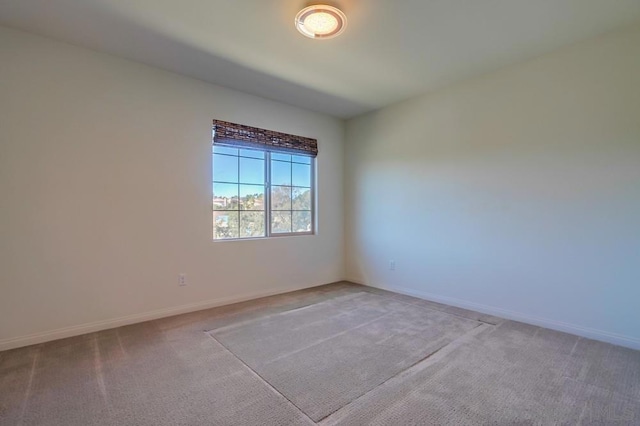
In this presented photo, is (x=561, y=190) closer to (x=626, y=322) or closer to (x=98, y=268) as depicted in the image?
(x=626, y=322)

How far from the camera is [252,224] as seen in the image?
398 cm

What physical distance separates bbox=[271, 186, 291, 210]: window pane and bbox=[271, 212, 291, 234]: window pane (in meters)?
0.08

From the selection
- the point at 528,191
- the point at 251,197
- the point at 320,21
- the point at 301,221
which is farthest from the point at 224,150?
the point at 528,191

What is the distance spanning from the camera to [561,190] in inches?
112

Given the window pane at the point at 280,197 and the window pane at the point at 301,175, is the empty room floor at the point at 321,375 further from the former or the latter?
the window pane at the point at 301,175

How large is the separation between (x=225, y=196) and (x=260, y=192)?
0.49 m

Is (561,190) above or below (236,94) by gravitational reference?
below

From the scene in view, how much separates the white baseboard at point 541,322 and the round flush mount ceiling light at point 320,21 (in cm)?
304

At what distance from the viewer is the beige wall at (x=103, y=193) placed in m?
2.53

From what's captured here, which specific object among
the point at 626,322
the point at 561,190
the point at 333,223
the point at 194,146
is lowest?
the point at 626,322

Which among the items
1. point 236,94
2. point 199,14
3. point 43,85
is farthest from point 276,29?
point 43,85

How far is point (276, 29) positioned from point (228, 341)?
2.56m

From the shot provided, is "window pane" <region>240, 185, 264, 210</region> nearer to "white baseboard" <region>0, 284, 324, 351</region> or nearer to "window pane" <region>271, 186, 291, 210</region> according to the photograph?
"window pane" <region>271, 186, 291, 210</region>

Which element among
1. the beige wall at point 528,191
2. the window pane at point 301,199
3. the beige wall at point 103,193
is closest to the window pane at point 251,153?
the beige wall at point 103,193
